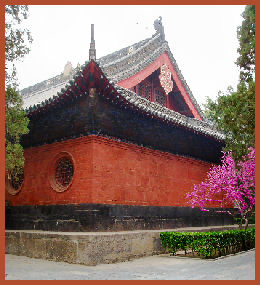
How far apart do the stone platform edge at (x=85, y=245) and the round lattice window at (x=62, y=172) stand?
1682 millimetres

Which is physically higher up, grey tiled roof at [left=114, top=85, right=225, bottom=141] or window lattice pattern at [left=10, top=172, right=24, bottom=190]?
grey tiled roof at [left=114, top=85, right=225, bottom=141]

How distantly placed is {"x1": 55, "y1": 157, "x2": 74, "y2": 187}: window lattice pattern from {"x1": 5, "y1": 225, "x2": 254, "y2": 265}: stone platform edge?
1.81 m

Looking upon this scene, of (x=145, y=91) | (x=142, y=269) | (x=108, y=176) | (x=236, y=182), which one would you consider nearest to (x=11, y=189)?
(x=108, y=176)

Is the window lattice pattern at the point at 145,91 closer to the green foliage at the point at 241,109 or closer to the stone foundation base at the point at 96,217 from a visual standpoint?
the green foliage at the point at 241,109

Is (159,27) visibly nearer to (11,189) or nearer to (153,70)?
(153,70)

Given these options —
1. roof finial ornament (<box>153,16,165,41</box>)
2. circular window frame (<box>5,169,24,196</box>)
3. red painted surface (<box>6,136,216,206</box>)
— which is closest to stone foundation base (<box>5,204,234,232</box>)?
red painted surface (<box>6,136,216,206</box>)

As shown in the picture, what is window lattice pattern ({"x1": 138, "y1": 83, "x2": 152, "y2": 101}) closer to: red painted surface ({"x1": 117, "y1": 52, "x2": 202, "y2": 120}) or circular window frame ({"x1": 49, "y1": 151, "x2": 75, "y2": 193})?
red painted surface ({"x1": 117, "y1": 52, "x2": 202, "y2": 120})

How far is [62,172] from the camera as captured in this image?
1076cm

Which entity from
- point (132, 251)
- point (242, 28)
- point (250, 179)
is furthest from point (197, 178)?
point (242, 28)

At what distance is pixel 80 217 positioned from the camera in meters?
9.53

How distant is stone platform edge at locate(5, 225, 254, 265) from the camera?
27.6ft

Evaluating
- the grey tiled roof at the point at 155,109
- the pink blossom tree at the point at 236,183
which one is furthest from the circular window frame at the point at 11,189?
the pink blossom tree at the point at 236,183

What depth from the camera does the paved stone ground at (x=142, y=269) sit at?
22.2 ft

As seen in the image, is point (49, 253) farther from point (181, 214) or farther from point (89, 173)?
point (181, 214)
